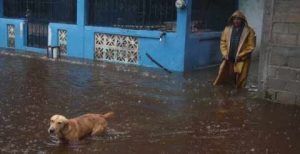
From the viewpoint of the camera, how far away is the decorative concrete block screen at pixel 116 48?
1277 cm

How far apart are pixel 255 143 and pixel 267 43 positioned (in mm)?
2951

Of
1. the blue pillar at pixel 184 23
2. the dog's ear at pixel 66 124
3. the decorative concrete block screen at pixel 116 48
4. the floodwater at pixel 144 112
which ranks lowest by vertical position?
the floodwater at pixel 144 112

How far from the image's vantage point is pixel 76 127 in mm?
5840

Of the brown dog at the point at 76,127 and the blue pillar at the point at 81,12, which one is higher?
the blue pillar at the point at 81,12

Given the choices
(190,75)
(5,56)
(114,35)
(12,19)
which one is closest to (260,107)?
(190,75)

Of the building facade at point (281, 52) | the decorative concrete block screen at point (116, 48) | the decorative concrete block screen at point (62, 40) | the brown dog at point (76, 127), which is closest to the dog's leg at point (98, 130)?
the brown dog at point (76, 127)

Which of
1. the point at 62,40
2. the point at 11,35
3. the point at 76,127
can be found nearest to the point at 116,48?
the point at 62,40

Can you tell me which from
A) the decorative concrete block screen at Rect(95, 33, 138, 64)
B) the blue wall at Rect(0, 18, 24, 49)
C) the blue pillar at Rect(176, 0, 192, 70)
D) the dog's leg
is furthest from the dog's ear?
the blue wall at Rect(0, 18, 24, 49)

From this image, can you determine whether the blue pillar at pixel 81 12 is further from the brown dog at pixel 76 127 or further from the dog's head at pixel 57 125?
the dog's head at pixel 57 125

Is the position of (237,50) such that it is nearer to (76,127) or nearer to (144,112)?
(144,112)

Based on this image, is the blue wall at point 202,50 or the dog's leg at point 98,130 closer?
the dog's leg at point 98,130

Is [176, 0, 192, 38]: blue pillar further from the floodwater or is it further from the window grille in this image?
the floodwater

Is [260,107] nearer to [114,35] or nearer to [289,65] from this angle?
[289,65]

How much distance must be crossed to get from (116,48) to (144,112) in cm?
567
